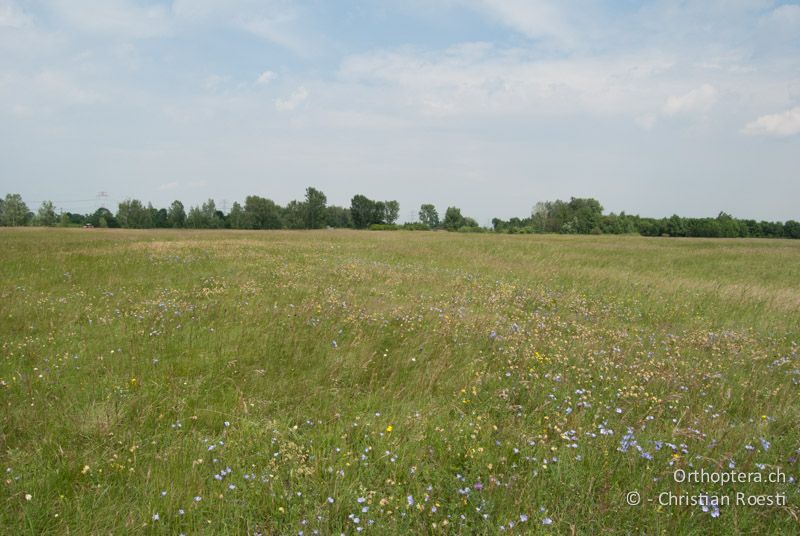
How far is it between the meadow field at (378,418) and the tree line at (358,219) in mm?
93600

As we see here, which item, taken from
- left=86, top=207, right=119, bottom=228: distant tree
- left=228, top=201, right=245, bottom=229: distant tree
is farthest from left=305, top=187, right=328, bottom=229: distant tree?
left=86, top=207, right=119, bottom=228: distant tree

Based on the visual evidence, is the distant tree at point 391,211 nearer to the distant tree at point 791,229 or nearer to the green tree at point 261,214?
the green tree at point 261,214

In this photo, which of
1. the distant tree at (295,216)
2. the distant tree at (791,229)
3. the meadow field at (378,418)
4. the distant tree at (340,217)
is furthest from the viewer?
the distant tree at (340,217)

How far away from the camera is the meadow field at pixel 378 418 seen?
316cm

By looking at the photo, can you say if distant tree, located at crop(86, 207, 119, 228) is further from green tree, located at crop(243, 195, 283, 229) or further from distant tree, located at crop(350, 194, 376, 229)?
distant tree, located at crop(350, 194, 376, 229)

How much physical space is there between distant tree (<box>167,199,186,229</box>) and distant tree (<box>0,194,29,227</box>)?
32.8 m

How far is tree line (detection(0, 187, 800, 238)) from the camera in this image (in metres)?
95.3

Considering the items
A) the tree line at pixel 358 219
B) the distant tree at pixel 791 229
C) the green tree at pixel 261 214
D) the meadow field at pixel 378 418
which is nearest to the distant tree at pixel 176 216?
the tree line at pixel 358 219

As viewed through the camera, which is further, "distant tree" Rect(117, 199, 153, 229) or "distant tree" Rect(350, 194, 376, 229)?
"distant tree" Rect(350, 194, 376, 229)

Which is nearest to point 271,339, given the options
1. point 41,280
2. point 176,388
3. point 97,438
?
point 176,388

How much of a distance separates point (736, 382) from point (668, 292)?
28.5 feet

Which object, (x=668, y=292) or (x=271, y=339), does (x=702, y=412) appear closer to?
(x=271, y=339)

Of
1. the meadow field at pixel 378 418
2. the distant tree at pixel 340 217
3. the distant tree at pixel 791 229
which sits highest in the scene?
the distant tree at pixel 340 217

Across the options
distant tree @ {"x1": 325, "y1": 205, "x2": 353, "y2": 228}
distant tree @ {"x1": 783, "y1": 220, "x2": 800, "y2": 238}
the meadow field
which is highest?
distant tree @ {"x1": 325, "y1": 205, "x2": 353, "y2": 228}
